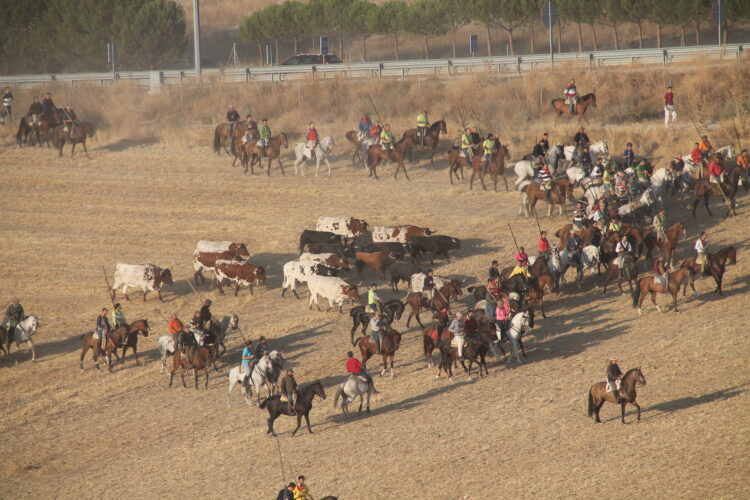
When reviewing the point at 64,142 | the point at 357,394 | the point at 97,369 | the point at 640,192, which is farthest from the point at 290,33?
the point at 357,394

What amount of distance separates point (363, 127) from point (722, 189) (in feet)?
51.1

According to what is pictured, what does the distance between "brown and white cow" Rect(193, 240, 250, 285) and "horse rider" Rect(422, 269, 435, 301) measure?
6955 millimetres

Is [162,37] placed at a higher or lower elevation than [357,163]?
higher

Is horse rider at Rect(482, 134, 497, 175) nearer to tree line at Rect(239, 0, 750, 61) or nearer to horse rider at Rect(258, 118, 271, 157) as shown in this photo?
horse rider at Rect(258, 118, 271, 157)

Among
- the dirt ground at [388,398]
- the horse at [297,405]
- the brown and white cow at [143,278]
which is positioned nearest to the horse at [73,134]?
the dirt ground at [388,398]

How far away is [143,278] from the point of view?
104ft

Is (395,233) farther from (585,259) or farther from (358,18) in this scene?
(358,18)

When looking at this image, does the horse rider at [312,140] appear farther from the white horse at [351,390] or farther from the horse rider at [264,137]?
the white horse at [351,390]

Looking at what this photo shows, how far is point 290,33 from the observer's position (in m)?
71.3

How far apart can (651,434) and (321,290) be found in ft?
40.8

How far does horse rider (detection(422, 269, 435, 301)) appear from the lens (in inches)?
1117

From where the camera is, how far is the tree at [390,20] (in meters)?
66.5

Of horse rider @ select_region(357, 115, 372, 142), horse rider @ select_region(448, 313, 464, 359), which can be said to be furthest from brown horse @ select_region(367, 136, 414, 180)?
horse rider @ select_region(448, 313, 464, 359)

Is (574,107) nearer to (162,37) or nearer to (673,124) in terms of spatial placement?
(673,124)
